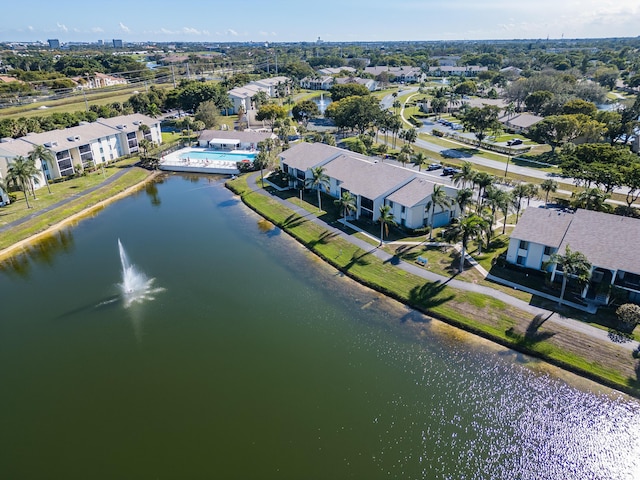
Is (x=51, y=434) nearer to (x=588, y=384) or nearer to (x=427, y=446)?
(x=427, y=446)

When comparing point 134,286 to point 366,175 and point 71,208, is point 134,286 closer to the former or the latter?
point 71,208

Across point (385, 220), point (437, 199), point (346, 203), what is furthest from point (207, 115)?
point (437, 199)

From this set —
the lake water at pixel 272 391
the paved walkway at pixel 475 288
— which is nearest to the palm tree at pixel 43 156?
the lake water at pixel 272 391

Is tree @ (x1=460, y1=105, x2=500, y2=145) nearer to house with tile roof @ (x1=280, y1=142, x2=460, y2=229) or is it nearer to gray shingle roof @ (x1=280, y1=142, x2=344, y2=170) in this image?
house with tile roof @ (x1=280, y1=142, x2=460, y2=229)

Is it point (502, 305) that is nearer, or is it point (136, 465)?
point (136, 465)

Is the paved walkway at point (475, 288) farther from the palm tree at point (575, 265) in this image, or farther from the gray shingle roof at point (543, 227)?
the gray shingle roof at point (543, 227)

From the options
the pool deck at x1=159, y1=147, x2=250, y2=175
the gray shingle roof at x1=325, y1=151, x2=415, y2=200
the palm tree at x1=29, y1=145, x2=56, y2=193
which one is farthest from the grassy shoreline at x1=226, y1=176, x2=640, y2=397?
the palm tree at x1=29, y1=145, x2=56, y2=193

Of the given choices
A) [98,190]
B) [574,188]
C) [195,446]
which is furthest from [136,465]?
[574,188]
